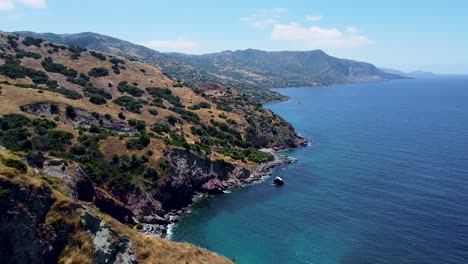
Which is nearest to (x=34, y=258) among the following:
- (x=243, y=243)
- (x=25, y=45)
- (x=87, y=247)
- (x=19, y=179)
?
(x=87, y=247)

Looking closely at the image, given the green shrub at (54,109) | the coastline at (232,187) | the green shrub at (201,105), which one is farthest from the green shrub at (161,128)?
the green shrub at (201,105)

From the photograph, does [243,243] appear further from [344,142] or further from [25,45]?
[25,45]

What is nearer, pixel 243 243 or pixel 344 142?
pixel 243 243

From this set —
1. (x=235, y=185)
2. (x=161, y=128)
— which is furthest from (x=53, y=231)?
(x=161, y=128)

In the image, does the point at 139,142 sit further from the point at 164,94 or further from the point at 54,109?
the point at 164,94

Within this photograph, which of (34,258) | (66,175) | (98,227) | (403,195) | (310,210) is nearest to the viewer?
(34,258)

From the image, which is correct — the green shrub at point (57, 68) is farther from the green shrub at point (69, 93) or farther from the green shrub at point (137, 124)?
the green shrub at point (137, 124)
